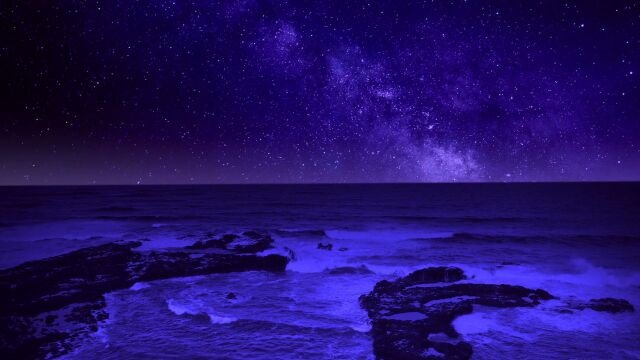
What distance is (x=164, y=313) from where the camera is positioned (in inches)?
367

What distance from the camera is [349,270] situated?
1448 centimetres

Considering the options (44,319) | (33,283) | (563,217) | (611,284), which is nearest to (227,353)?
(44,319)

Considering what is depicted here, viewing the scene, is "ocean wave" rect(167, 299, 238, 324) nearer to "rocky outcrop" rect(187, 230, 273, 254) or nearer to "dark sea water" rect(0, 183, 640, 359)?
"dark sea water" rect(0, 183, 640, 359)

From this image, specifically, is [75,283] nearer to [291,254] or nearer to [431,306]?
[291,254]

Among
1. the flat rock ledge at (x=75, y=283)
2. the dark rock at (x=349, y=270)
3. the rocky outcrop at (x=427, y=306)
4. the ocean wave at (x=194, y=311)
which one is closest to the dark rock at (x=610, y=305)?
the rocky outcrop at (x=427, y=306)

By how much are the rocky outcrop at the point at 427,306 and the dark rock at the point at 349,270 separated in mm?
1901

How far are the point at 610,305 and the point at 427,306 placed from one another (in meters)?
5.11

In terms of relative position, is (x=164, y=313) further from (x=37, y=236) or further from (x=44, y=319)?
(x=37, y=236)

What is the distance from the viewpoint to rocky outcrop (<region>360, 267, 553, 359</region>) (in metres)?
7.23

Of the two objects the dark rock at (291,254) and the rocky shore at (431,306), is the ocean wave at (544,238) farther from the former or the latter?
the rocky shore at (431,306)

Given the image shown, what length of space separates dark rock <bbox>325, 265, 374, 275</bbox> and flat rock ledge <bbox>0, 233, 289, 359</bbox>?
2.00 meters

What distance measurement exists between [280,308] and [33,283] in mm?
7925

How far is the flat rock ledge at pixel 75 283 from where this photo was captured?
24.7 ft

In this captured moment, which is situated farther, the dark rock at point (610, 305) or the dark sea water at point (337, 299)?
the dark rock at point (610, 305)
